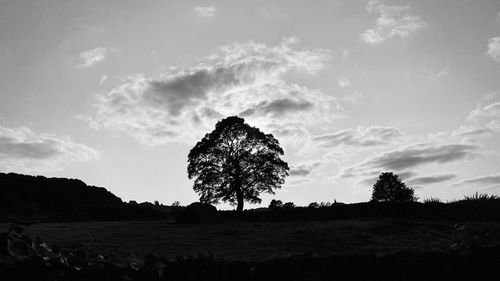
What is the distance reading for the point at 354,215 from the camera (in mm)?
23688

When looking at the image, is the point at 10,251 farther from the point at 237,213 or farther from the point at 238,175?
the point at 238,175

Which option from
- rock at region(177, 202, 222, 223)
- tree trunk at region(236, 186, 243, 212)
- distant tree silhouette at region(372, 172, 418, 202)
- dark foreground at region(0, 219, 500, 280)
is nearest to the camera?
dark foreground at region(0, 219, 500, 280)

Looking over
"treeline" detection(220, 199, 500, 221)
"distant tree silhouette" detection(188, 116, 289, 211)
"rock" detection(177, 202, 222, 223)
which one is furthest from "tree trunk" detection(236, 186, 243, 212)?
"rock" detection(177, 202, 222, 223)

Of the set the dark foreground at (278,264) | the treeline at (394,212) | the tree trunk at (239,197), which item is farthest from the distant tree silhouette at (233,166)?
the dark foreground at (278,264)

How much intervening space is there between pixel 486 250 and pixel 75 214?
24.4 metres

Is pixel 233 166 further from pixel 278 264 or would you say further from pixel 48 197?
pixel 278 264

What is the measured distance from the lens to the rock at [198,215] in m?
23.9

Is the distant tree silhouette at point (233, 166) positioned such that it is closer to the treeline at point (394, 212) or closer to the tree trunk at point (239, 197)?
the tree trunk at point (239, 197)

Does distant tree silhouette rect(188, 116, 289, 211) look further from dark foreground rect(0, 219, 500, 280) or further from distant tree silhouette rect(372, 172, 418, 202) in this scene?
dark foreground rect(0, 219, 500, 280)

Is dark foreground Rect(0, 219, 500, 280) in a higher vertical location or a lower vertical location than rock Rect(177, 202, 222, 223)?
lower

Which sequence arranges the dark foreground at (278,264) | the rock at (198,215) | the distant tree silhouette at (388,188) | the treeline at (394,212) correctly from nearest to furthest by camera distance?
the dark foreground at (278,264) → the treeline at (394,212) → the rock at (198,215) → the distant tree silhouette at (388,188)

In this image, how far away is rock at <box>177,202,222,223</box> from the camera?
2386cm

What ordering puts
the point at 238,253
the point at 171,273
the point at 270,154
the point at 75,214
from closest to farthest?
the point at 171,273, the point at 238,253, the point at 75,214, the point at 270,154

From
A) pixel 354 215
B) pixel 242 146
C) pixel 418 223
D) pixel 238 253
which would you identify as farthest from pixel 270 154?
pixel 238 253
